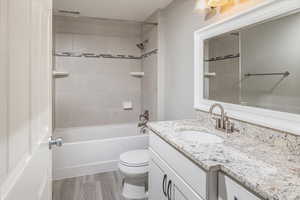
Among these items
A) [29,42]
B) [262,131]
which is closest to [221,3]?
[262,131]

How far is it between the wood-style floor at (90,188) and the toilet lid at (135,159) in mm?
415

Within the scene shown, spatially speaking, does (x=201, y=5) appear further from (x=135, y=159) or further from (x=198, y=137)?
(x=135, y=159)

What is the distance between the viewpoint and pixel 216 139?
1309mm

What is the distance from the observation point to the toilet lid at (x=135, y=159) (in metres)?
1.91

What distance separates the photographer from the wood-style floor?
1993 mm

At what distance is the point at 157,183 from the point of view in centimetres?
142

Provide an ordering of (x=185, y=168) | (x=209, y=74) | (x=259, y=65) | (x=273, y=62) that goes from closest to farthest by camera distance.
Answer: (x=185, y=168), (x=273, y=62), (x=259, y=65), (x=209, y=74)

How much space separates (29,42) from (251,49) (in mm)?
1374

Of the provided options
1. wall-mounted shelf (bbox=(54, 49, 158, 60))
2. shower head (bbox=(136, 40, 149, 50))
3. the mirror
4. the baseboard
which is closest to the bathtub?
the baseboard

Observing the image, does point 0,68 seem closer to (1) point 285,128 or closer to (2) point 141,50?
(1) point 285,128

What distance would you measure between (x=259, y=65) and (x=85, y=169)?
2.38 meters

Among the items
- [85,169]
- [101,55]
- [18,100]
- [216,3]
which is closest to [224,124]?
[216,3]

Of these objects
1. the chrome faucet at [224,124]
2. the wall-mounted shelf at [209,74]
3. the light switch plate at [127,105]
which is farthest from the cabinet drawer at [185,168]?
the light switch plate at [127,105]

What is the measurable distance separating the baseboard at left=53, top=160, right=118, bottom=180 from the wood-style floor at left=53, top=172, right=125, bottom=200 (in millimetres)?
60
